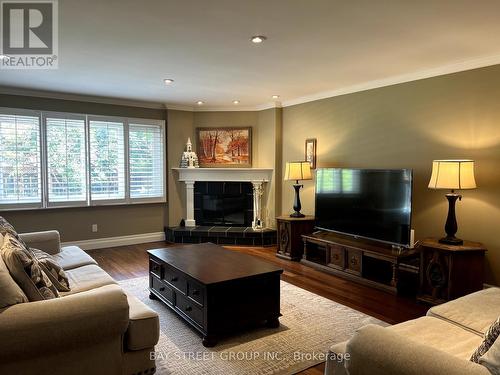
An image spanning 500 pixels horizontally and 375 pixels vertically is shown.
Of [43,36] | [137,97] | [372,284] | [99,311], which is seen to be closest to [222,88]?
[137,97]

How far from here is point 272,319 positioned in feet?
9.76

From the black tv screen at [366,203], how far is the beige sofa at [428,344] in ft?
4.96

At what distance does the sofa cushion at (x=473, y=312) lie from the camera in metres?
2.03

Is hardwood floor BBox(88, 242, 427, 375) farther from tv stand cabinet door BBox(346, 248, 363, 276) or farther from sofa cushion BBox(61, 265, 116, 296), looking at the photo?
sofa cushion BBox(61, 265, 116, 296)

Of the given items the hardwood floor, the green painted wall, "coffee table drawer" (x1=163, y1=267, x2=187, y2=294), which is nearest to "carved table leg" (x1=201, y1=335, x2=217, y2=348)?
"coffee table drawer" (x1=163, y1=267, x2=187, y2=294)

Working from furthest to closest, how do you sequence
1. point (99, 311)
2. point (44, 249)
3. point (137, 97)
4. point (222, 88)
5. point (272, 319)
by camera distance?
point (137, 97) < point (222, 88) < point (44, 249) < point (272, 319) < point (99, 311)

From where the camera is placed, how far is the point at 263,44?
3193 millimetres

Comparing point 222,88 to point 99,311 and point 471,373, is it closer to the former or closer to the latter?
point 99,311

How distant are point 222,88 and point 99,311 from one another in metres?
3.72

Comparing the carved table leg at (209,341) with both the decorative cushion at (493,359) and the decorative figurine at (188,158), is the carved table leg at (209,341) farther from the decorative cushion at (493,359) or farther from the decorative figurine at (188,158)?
the decorative figurine at (188,158)

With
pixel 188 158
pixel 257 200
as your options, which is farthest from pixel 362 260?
pixel 188 158

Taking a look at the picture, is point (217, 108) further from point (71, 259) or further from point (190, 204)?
point (71, 259)

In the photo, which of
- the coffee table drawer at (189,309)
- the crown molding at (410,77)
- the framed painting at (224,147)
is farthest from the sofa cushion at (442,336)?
the framed painting at (224,147)

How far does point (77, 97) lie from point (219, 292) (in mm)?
4320
